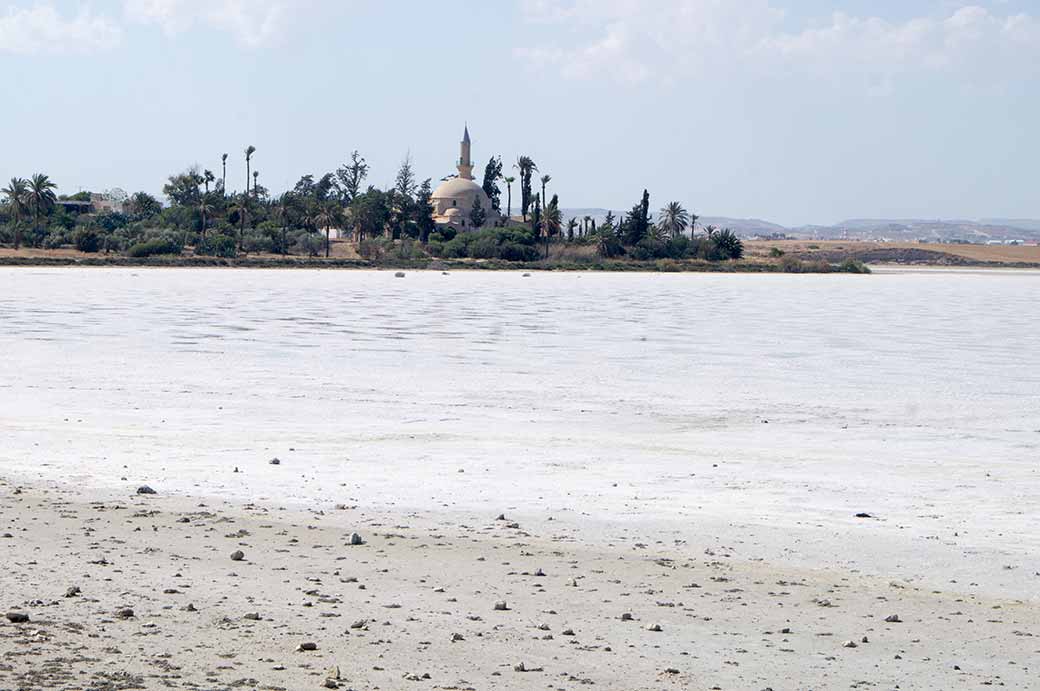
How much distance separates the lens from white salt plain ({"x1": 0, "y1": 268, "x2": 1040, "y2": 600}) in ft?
33.7

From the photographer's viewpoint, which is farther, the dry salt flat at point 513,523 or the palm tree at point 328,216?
the palm tree at point 328,216

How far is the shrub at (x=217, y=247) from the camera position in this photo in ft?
324

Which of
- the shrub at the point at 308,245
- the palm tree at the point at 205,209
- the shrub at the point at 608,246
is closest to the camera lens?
the shrub at the point at 308,245

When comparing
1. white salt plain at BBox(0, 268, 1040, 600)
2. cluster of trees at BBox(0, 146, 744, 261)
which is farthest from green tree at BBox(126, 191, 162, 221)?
white salt plain at BBox(0, 268, 1040, 600)

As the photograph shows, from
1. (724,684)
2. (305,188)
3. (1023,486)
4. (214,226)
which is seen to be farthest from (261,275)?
(305,188)

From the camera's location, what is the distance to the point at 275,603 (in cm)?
747

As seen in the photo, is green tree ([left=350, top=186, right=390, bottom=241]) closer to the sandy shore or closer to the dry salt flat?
the dry salt flat

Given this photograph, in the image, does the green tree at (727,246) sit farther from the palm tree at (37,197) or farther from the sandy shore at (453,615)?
the sandy shore at (453,615)

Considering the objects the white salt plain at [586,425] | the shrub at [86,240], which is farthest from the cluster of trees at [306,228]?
the white salt plain at [586,425]

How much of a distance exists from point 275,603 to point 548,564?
1821mm

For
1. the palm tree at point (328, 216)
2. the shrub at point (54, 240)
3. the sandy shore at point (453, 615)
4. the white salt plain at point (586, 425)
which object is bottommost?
the white salt plain at point (586, 425)

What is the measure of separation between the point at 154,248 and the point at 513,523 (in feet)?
297

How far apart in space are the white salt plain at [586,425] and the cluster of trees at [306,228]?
222 feet

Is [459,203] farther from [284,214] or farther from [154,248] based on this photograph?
[154,248]
